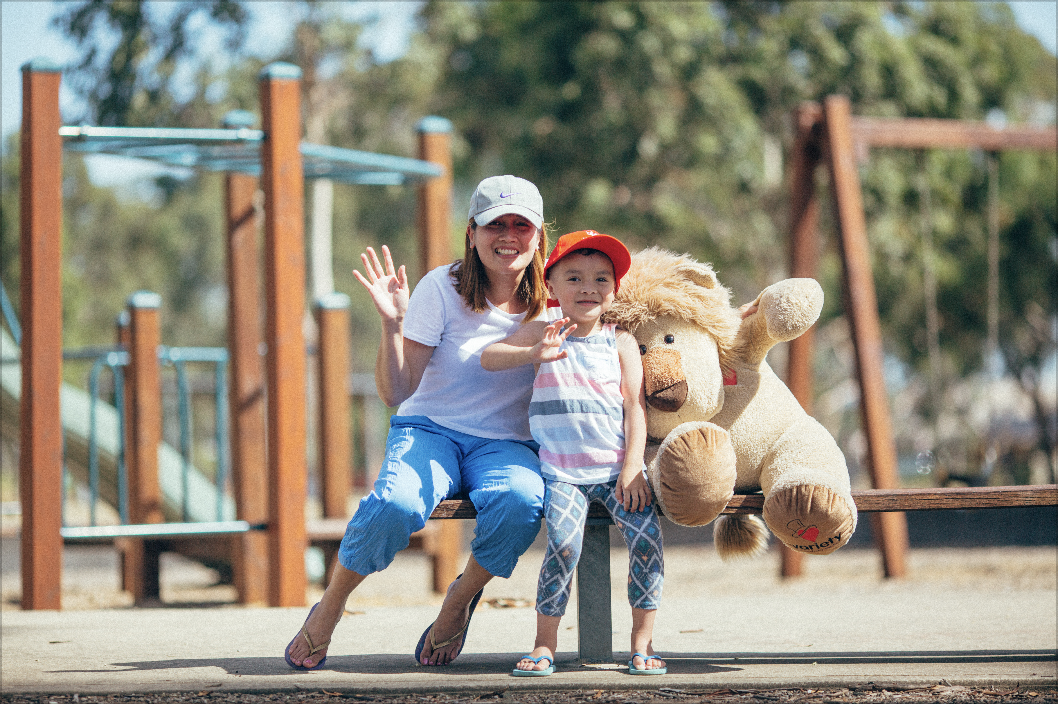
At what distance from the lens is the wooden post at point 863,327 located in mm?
6598

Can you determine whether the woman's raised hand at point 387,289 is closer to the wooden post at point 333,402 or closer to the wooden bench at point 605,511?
the wooden bench at point 605,511

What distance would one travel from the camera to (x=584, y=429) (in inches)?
118

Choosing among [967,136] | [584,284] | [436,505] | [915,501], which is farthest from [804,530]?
[967,136]

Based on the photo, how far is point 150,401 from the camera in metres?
6.70

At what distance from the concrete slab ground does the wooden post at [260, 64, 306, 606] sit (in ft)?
1.02

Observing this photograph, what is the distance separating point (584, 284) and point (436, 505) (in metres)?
0.72

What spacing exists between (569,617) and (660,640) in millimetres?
1126

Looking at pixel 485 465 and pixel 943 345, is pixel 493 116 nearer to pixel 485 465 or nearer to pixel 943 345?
pixel 943 345

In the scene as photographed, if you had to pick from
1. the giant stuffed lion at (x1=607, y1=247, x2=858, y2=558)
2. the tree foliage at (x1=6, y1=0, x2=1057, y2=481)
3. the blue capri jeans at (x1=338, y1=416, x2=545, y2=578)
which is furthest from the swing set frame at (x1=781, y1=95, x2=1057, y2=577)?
the tree foliage at (x1=6, y1=0, x2=1057, y2=481)

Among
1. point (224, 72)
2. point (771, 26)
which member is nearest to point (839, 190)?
point (771, 26)

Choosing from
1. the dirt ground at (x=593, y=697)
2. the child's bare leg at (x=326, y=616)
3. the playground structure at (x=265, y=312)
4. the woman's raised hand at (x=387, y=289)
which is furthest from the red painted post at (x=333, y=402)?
the dirt ground at (x=593, y=697)

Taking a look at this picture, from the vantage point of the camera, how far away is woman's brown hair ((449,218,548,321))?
3226 millimetres

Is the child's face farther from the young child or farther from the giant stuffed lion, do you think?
the giant stuffed lion

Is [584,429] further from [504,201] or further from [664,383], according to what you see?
[504,201]
